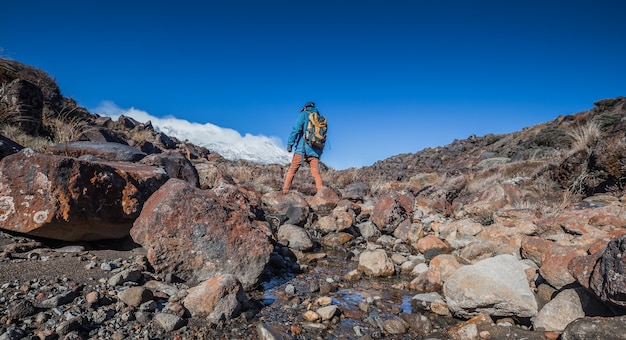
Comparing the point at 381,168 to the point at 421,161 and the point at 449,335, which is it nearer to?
the point at 421,161

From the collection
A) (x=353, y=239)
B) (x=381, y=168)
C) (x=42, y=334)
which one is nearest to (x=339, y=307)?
(x=42, y=334)

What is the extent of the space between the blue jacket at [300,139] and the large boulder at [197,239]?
513 cm

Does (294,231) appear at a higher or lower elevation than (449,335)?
higher

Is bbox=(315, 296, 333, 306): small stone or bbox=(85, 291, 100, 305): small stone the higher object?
bbox=(85, 291, 100, 305): small stone

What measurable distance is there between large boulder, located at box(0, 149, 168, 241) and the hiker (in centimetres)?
517

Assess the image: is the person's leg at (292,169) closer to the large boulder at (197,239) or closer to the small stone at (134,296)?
the large boulder at (197,239)

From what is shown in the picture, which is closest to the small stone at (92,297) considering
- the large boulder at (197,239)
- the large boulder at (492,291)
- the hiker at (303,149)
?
the large boulder at (197,239)

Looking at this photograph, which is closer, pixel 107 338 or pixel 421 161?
pixel 107 338

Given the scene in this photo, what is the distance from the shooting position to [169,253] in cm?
338

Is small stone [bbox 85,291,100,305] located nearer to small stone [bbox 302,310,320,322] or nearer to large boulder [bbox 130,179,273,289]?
large boulder [bbox 130,179,273,289]

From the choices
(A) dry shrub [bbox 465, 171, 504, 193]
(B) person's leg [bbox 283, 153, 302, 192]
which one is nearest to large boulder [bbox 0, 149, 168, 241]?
(B) person's leg [bbox 283, 153, 302, 192]

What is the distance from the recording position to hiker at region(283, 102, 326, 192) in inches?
344

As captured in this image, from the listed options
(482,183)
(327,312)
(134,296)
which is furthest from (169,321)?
(482,183)

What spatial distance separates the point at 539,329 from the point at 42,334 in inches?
145
